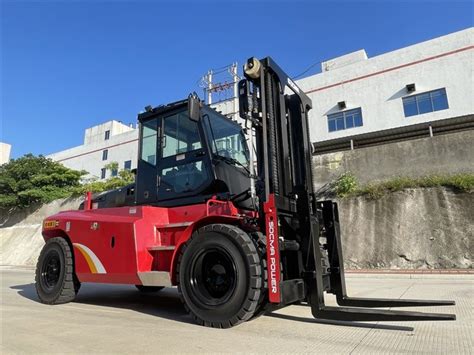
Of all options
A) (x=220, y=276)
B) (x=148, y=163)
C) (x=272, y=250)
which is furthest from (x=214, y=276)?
(x=148, y=163)

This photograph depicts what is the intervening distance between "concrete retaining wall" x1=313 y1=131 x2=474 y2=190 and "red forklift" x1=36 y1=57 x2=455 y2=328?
10.2m

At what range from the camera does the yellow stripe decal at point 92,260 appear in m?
5.45

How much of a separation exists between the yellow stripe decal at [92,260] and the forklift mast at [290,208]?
9.26 ft

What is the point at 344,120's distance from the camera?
25.1 meters

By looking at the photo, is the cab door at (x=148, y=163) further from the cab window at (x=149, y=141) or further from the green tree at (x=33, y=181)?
the green tree at (x=33, y=181)

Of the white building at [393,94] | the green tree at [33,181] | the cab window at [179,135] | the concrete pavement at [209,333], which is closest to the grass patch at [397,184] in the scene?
the white building at [393,94]

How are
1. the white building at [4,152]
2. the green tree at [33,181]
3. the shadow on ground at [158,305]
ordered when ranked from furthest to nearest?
the white building at [4,152], the green tree at [33,181], the shadow on ground at [158,305]

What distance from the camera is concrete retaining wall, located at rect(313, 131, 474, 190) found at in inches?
518

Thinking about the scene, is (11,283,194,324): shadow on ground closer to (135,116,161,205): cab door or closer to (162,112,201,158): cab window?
(135,116,161,205): cab door

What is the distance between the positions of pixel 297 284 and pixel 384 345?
114cm

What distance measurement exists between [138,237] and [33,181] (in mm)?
27400

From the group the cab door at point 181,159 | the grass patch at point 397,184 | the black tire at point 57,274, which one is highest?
the grass patch at point 397,184

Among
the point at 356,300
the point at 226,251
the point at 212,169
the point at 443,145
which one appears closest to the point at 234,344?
the point at 226,251

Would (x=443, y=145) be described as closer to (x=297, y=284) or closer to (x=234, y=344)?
(x=297, y=284)
